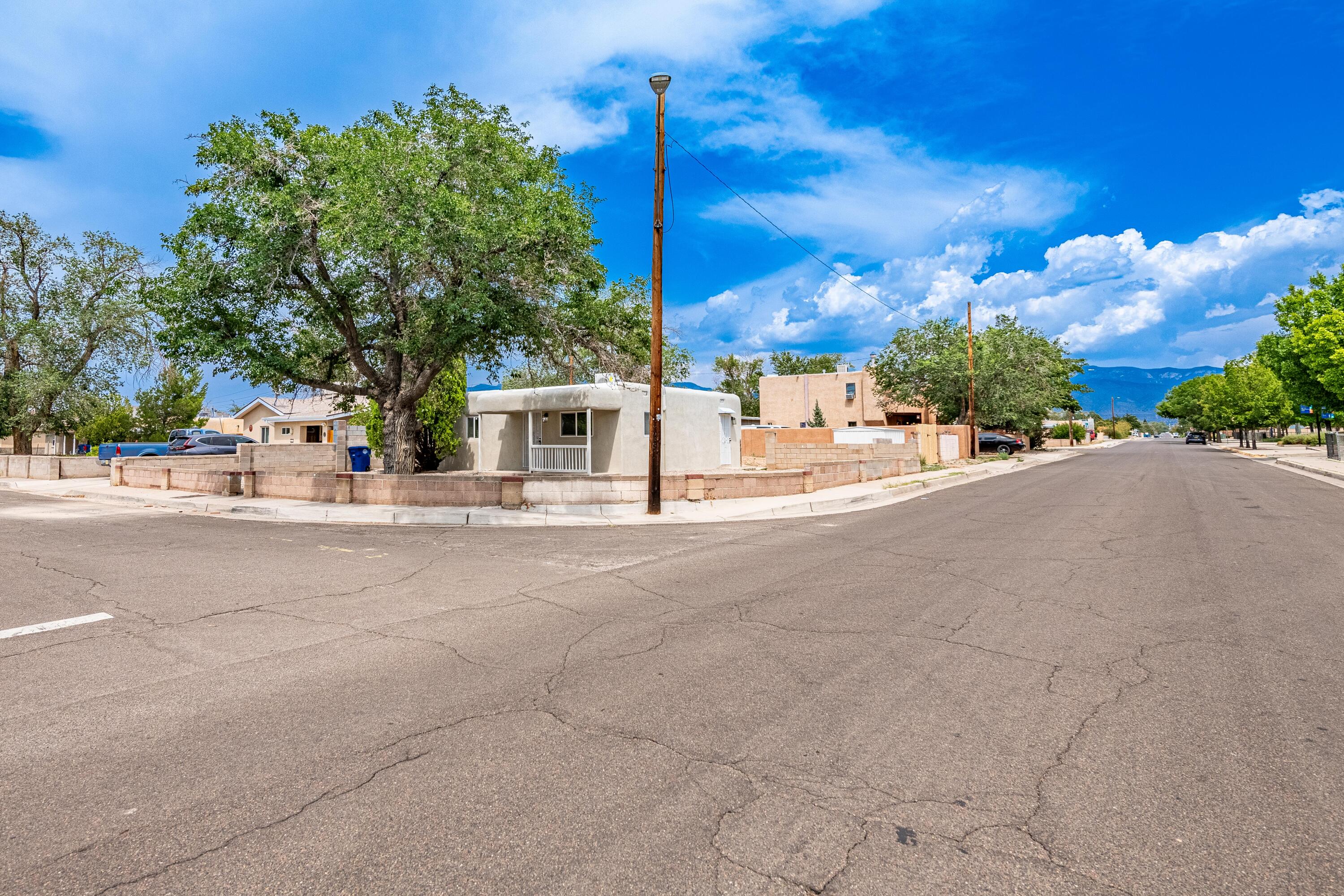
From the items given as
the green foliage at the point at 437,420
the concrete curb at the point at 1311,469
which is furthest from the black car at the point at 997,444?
the green foliage at the point at 437,420

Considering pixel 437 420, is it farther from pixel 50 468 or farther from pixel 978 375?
pixel 978 375

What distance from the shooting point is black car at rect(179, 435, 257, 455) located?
1337 inches

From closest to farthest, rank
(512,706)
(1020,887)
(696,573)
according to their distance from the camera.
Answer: (1020,887) < (512,706) < (696,573)

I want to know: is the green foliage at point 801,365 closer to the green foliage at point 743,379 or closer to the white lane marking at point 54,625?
the green foliage at point 743,379

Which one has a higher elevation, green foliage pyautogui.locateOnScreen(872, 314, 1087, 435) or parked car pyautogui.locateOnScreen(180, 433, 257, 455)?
green foliage pyautogui.locateOnScreen(872, 314, 1087, 435)

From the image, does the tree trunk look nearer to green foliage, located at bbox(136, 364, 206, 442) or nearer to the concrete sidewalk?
the concrete sidewalk

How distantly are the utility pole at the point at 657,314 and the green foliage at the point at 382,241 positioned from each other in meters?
1.92

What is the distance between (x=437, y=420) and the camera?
86.4 ft

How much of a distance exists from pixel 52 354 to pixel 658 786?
139ft

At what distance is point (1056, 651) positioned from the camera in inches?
207

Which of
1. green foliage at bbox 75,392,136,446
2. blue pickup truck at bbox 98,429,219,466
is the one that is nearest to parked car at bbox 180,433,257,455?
blue pickup truck at bbox 98,429,219,466

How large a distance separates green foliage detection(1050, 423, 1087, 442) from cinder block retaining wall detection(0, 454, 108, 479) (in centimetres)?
8482

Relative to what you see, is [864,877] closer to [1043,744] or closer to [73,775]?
[1043,744]

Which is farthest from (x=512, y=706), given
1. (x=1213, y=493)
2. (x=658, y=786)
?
(x=1213, y=493)
